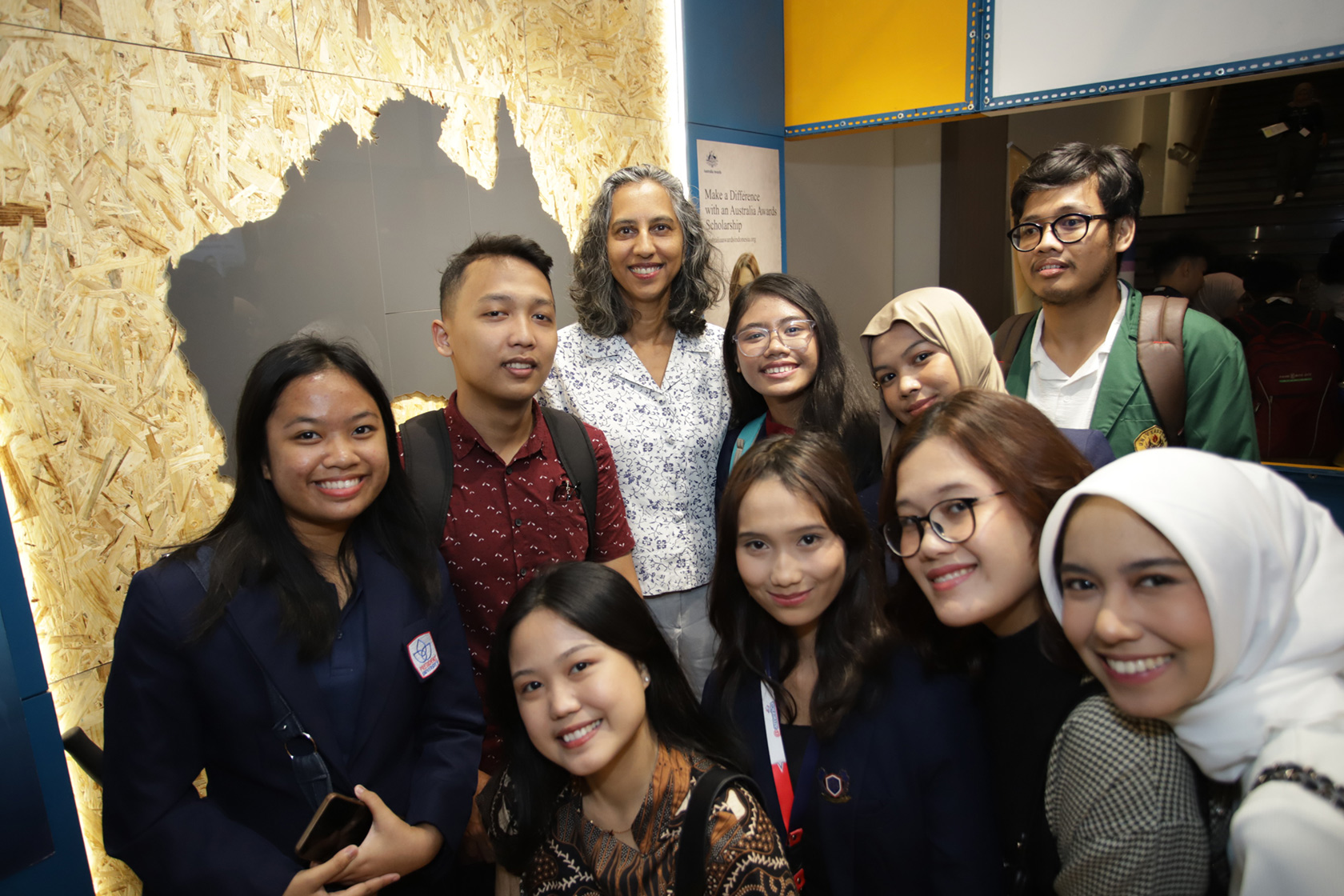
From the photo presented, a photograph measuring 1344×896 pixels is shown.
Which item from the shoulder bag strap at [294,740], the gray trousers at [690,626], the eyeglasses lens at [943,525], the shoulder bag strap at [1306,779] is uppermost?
the eyeglasses lens at [943,525]

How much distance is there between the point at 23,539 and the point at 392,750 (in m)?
1.31

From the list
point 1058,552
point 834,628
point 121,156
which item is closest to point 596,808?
point 834,628

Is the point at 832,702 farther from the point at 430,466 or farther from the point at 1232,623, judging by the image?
the point at 430,466

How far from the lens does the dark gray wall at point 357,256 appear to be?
8.41ft

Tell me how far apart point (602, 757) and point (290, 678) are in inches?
27.8

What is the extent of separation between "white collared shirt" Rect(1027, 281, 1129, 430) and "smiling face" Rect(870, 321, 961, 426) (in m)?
0.67

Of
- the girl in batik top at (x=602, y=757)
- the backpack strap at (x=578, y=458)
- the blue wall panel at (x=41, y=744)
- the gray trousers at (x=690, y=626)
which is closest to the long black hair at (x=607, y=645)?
the girl in batik top at (x=602, y=757)

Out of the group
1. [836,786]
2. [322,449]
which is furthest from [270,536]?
[836,786]

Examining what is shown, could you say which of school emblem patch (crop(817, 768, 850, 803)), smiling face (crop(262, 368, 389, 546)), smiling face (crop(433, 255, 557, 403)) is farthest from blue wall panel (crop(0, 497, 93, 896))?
school emblem patch (crop(817, 768, 850, 803))

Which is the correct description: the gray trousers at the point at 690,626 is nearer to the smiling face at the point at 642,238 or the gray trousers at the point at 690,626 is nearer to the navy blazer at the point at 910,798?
the smiling face at the point at 642,238

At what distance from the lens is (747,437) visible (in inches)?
109

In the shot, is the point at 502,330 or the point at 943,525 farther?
the point at 502,330

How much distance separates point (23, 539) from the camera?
7.09ft

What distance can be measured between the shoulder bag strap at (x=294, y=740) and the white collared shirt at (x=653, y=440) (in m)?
1.39
